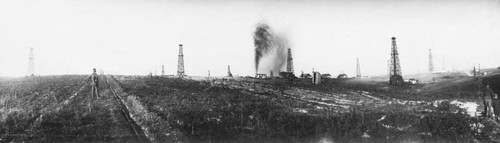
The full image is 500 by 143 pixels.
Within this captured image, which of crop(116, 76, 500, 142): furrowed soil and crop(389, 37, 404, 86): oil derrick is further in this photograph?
crop(389, 37, 404, 86): oil derrick

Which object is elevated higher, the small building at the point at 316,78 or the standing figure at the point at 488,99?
the small building at the point at 316,78

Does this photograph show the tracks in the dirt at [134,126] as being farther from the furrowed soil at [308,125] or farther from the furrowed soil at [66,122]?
the furrowed soil at [308,125]

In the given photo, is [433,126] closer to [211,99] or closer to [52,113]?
[211,99]

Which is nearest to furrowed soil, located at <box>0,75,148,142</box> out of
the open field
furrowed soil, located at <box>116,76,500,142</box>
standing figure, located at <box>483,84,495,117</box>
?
the open field

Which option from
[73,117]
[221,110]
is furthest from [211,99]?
[73,117]

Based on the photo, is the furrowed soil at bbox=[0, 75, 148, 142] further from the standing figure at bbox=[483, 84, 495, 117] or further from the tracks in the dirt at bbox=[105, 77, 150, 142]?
the standing figure at bbox=[483, 84, 495, 117]

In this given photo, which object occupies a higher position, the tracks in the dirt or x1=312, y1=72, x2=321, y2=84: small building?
x1=312, y1=72, x2=321, y2=84: small building

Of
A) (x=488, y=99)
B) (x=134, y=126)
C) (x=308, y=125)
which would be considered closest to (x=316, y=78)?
(x=488, y=99)

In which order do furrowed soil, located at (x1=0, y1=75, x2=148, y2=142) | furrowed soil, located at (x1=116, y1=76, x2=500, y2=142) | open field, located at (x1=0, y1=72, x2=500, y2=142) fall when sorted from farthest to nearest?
furrowed soil, located at (x1=116, y1=76, x2=500, y2=142) < open field, located at (x1=0, y1=72, x2=500, y2=142) < furrowed soil, located at (x1=0, y1=75, x2=148, y2=142)

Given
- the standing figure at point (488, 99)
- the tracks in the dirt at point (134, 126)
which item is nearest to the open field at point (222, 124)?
the tracks in the dirt at point (134, 126)

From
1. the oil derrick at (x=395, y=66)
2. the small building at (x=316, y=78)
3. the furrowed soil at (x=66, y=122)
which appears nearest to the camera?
the furrowed soil at (x=66, y=122)

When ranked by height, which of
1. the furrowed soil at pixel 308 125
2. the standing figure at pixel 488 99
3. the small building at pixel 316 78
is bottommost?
the furrowed soil at pixel 308 125
